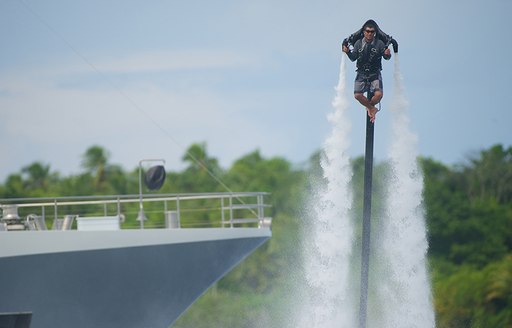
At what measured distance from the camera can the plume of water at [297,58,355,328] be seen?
906 inches

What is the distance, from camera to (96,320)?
86.3 ft

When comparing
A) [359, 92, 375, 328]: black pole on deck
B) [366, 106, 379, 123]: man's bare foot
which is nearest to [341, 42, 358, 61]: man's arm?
[366, 106, 379, 123]: man's bare foot

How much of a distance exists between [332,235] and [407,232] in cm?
147

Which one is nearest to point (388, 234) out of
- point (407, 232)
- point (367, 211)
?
point (407, 232)

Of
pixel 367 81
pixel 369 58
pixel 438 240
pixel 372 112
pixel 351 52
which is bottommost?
pixel 438 240

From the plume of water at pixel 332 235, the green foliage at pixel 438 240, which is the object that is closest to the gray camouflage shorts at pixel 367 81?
the plume of water at pixel 332 235

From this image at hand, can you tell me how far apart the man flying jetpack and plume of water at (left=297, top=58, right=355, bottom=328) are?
180 cm

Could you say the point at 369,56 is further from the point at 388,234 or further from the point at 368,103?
the point at 388,234

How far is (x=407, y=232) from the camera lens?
77.2 feet

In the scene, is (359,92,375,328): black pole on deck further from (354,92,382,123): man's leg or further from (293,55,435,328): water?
(293,55,435,328): water

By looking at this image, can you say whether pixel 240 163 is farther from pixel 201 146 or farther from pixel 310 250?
pixel 310 250

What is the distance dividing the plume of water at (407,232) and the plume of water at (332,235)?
88 centimetres

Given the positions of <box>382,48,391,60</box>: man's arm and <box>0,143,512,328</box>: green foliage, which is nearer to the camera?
<box>382,48,391,60</box>: man's arm

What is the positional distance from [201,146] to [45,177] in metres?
12.2
